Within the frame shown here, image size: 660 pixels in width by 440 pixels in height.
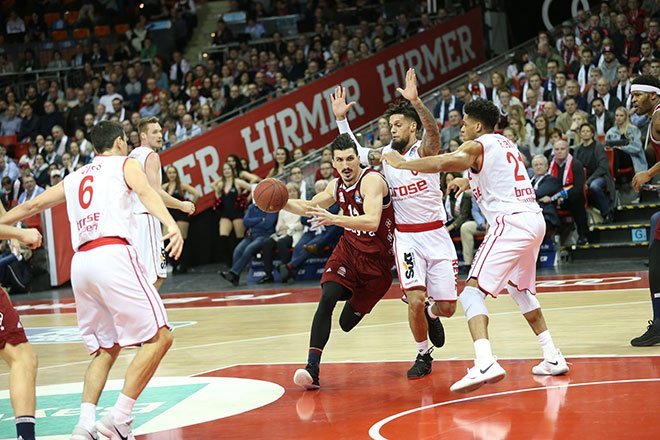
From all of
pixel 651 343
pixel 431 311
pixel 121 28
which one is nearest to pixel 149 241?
pixel 431 311

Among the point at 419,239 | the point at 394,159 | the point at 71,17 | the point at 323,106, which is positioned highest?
the point at 71,17

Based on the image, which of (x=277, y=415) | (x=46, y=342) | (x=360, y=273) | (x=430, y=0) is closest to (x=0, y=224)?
(x=277, y=415)

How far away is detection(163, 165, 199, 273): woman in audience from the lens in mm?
17047

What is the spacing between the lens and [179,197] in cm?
1731

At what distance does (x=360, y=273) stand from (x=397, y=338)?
210 centimetres

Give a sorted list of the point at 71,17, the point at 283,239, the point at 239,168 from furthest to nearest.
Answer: the point at 71,17 < the point at 239,168 < the point at 283,239

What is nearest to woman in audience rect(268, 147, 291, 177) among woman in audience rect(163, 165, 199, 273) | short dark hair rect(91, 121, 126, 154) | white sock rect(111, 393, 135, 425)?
woman in audience rect(163, 165, 199, 273)

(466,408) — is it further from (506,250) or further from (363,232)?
(363,232)

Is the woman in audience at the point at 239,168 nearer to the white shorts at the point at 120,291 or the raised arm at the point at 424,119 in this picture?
the raised arm at the point at 424,119

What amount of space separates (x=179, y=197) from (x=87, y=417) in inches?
464

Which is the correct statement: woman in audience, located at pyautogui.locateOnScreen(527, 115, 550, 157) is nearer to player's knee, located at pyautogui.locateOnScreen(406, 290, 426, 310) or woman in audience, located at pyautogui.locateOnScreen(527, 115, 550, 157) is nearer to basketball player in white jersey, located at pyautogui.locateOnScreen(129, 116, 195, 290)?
basketball player in white jersey, located at pyautogui.locateOnScreen(129, 116, 195, 290)

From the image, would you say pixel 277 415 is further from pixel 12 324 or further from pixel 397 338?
pixel 397 338

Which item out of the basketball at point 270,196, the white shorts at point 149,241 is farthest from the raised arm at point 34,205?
the white shorts at point 149,241

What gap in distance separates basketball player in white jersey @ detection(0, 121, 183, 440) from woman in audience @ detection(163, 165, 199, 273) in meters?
10.4
